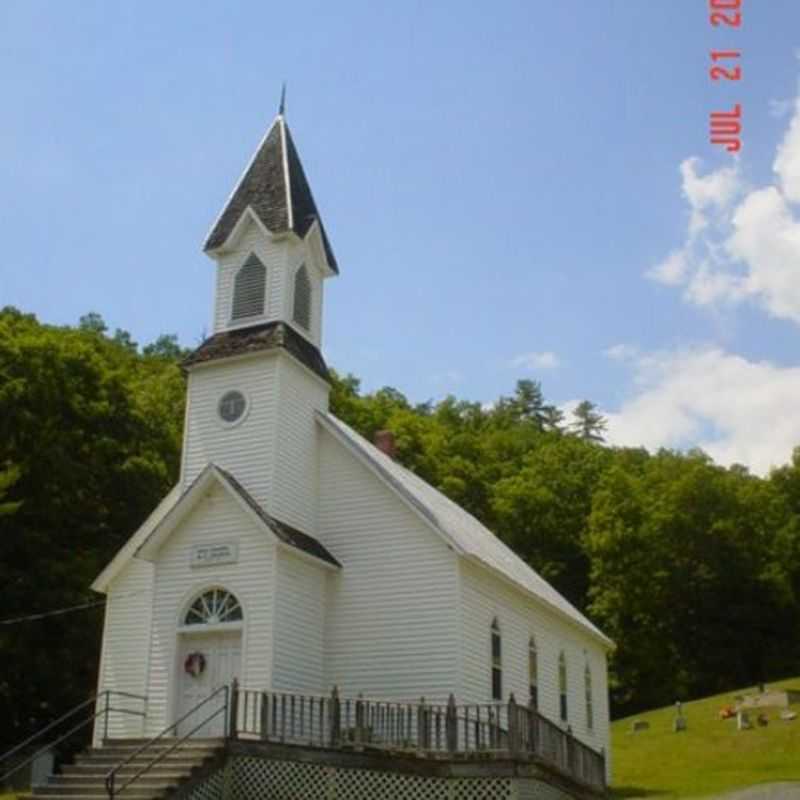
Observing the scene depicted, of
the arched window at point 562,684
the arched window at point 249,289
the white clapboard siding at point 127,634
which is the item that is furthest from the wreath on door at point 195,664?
the arched window at point 562,684

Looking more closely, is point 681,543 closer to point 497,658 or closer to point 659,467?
point 659,467

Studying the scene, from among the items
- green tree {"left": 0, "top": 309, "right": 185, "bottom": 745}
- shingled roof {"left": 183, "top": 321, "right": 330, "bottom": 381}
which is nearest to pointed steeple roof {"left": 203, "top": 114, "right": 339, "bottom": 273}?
shingled roof {"left": 183, "top": 321, "right": 330, "bottom": 381}

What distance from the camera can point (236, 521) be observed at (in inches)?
941

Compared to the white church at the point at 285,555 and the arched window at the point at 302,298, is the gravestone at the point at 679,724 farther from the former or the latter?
the arched window at the point at 302,298

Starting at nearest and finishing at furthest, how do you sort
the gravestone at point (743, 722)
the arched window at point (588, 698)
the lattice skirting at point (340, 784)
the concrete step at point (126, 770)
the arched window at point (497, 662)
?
the lattice skirting at point (340, 784) → the concrete step at point (126, 770) → the arched window at point (497, 662) → the arched window at point (588, 698) → the gravestone at point (743, 722)

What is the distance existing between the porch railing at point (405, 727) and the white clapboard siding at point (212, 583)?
1168 mm

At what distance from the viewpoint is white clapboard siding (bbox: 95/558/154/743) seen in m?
26.4

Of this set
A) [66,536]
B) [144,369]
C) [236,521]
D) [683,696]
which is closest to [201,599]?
[236,521]

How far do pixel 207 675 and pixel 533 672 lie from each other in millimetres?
9422

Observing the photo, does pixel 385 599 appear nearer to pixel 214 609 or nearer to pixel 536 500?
pixel 214 609

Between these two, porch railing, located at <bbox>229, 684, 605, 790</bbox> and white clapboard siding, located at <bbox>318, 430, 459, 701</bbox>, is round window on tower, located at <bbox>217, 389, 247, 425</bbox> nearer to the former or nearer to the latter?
white clapboard siding, located at <bbox>318, 430, 459, 701</bbox>

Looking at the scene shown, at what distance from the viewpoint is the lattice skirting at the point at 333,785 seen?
18875 mm

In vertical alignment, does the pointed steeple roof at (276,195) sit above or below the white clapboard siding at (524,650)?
above

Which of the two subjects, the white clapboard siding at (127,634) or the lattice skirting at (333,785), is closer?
the lattice skirting at (333,785)
